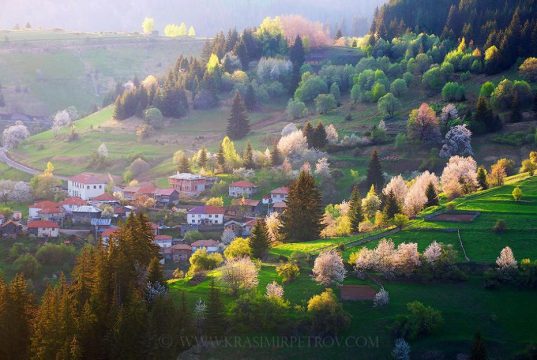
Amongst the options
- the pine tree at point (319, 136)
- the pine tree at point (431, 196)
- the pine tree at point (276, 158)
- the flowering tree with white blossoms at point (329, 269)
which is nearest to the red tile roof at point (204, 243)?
the pine tree at point (431, 196)

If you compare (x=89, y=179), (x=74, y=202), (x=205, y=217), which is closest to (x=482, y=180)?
(x=205, y=217)

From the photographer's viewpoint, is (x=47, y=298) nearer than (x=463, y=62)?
Yes

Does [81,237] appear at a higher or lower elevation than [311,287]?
lower

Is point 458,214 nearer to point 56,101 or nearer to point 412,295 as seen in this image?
point 412,295

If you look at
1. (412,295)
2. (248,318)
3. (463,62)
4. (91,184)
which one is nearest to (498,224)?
(412,295)

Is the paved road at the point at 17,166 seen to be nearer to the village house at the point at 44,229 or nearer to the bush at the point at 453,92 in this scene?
the village house at the point at 44,229

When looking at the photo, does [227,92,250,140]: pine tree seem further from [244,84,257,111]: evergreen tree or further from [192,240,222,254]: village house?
[192,240,222,254]: village house
